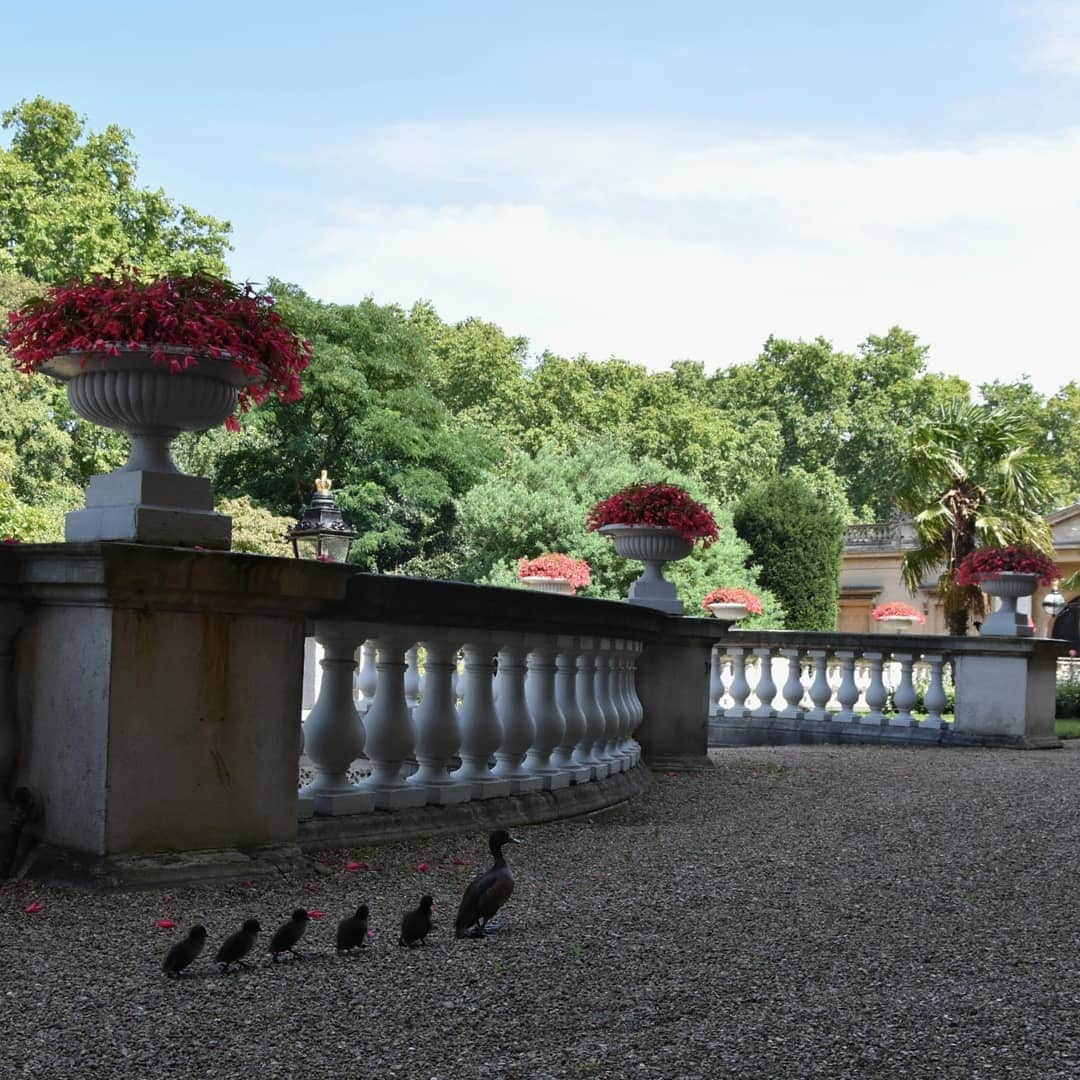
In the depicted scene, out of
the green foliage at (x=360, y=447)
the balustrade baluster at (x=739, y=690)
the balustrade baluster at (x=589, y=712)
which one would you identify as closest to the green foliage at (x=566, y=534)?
the green foliage at (x=360, y=447)

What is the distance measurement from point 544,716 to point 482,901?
2856mm

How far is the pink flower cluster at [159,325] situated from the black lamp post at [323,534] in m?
7.60

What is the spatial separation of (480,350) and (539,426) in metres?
3.87

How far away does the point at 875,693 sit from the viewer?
1404 cm

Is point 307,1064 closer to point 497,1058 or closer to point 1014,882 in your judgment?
point 497,1058

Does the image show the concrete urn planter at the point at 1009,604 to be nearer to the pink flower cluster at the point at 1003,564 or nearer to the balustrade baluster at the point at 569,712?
the pink flower cluster at the point at 1003,564

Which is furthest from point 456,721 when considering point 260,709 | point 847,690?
point 847,690

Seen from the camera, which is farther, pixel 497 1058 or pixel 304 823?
pixel 304 823

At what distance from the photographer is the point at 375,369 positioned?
131ft

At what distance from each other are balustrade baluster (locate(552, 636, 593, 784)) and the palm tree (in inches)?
717

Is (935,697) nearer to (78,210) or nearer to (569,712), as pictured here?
(569,712)

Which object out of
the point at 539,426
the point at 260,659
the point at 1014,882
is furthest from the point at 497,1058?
the point at 539,426

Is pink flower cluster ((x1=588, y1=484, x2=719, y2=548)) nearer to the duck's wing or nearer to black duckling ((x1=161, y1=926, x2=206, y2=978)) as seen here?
the duck's wing

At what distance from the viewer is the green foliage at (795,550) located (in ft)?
129
